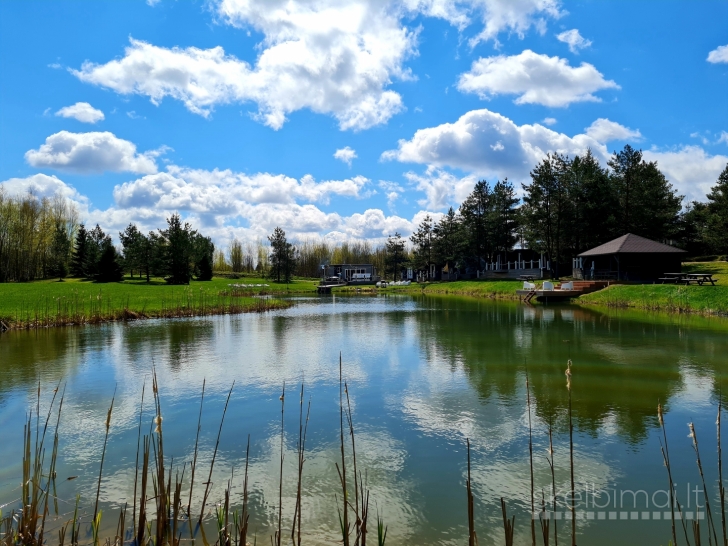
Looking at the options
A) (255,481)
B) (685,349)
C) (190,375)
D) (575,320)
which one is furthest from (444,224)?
(255,481)

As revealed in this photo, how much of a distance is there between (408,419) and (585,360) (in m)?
6.63

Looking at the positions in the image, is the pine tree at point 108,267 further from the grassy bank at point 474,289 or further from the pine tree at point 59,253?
the grassy bank at point 474,289

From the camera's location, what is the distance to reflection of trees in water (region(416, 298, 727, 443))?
7618 millimetres

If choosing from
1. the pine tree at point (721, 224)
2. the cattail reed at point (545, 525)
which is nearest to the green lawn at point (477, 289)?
the pine tree at point (721, 224)

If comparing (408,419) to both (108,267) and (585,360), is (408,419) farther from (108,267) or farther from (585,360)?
(108,267)

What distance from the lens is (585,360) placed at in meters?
11.7

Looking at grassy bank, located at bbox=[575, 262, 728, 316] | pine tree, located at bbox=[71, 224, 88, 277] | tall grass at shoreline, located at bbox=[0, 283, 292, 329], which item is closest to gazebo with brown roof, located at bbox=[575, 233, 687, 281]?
grassy bank, located at bbox=[575, 262, 728, 316]

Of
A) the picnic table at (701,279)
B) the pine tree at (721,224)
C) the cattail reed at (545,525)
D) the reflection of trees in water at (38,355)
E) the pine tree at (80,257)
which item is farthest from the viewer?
the pine tree at (80,257)

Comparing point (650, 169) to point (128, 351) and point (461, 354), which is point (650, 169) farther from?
point (128, 351)

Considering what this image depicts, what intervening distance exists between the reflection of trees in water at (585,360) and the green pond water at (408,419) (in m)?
0.06

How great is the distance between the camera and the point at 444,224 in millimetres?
61031

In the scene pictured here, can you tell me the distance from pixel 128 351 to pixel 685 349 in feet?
51.6

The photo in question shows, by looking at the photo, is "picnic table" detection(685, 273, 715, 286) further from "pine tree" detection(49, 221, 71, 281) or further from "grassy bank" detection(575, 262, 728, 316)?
"pine tree" detection(49, 221, 71, 281)

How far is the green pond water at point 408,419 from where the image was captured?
15.0ft
